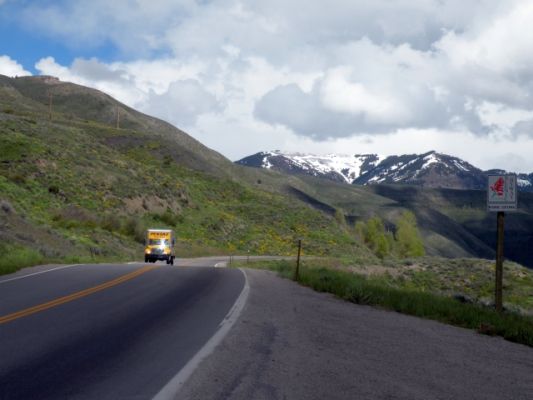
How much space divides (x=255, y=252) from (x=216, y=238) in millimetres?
4161

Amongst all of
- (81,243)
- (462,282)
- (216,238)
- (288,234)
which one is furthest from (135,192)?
(462,282)

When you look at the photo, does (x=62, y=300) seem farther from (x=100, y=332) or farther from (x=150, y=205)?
(x=150, y=205)

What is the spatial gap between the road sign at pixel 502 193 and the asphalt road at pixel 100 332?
6472 mm

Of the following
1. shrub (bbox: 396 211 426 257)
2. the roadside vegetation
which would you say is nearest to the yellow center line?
the roadside vegetation

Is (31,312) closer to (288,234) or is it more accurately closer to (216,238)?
(216,238)

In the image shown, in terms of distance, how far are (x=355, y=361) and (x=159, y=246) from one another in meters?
34.9

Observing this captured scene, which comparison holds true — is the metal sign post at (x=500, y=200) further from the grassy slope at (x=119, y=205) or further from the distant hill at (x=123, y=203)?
the grassy slope at (x=119, y=205)

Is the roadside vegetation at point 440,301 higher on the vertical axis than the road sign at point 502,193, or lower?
lower

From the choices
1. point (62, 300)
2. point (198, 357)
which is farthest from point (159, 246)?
point (198, 357)

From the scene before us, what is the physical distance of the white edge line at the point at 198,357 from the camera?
23.4ft

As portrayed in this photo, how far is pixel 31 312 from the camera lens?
1299 centimetres

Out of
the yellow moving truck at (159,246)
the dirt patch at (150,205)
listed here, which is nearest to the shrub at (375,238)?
the dirt patch at (150,205)

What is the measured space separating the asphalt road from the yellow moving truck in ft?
73.2

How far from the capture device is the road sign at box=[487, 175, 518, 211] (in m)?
15.4
